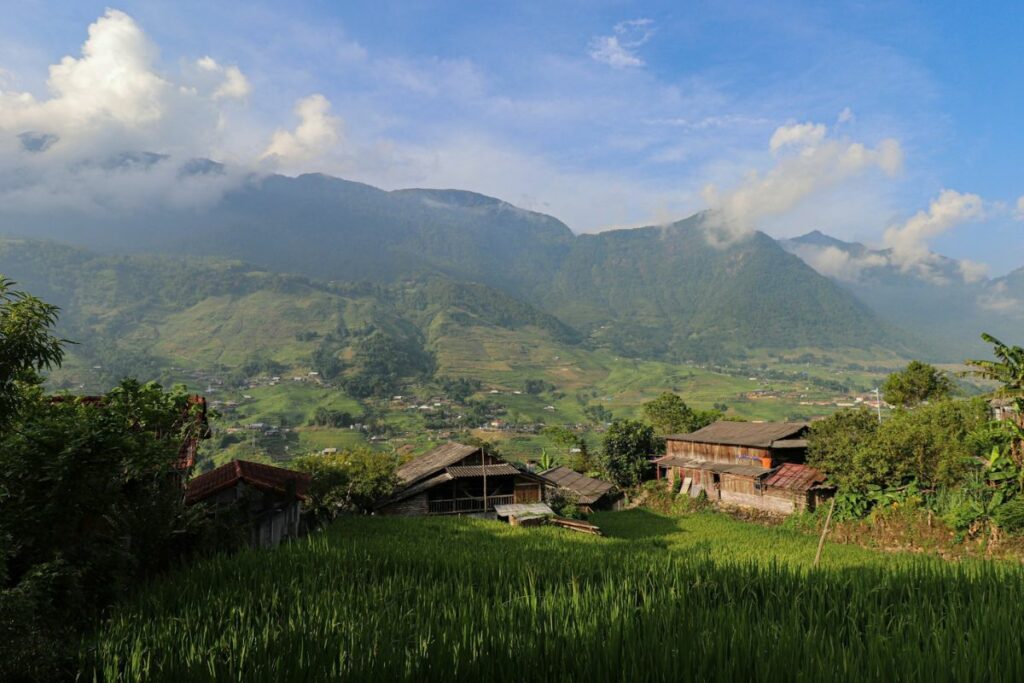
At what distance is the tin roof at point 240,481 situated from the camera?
1933cm

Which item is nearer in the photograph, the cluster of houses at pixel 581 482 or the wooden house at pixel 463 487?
the cluster of houses at pixel 581 482

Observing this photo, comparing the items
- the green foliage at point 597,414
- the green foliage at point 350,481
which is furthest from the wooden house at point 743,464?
the green foliage at point 597,414

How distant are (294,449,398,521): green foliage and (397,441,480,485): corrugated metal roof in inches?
66.7

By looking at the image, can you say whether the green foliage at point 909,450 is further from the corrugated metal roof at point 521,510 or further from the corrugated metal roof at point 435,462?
the corrugated metal roof at point 435,462

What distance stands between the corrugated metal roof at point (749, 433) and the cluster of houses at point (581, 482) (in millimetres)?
88

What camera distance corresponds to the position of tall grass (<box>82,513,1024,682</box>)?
421 cm

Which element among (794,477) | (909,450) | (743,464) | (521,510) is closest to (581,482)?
(743,464)

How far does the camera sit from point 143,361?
603 ft

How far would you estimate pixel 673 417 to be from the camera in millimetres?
59750

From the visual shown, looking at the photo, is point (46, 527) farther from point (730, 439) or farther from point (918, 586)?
point (730, 439)

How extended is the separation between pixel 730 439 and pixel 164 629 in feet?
138

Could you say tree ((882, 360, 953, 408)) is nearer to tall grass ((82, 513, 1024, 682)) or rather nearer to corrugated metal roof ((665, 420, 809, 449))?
corrugated metal roof ((665, 420, 809, 449))

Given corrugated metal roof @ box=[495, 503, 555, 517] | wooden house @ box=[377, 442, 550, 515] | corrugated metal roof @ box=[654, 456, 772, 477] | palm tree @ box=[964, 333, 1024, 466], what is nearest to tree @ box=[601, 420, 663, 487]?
corrugated metal roof @ box=[654, 456, 772, 477]

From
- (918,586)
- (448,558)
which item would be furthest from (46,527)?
(918,586)
